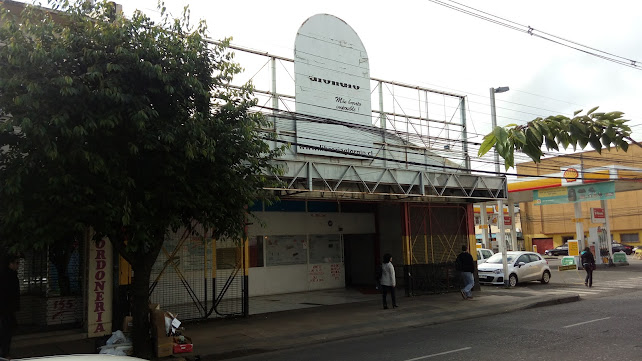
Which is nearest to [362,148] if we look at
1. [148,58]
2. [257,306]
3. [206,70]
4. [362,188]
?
[362,188]

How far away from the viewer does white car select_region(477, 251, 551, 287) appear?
20.6 metres

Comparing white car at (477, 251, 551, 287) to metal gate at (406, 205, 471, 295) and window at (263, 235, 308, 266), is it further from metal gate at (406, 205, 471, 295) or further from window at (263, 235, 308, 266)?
window at (263, 235, 308, 266)

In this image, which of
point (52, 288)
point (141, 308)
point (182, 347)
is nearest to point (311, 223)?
point (52, 288)

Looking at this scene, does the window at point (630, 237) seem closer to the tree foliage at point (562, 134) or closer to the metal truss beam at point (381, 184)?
the metal truss beam at point (381, 184)

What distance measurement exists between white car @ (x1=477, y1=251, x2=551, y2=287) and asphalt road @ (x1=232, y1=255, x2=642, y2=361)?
21.2ft

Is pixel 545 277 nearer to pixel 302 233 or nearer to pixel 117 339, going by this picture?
pixel 302 233

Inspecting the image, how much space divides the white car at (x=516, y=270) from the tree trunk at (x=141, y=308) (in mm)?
15660

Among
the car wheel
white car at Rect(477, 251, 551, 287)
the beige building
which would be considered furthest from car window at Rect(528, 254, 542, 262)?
the beige building

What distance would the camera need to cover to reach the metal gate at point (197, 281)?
13070 millimetres

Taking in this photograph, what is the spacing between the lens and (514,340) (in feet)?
32.0

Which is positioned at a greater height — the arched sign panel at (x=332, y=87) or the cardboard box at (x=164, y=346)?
the arched sign panel at (x=332, y=87)

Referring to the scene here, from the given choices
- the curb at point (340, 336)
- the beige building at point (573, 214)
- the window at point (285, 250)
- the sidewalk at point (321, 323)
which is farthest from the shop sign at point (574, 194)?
the beige building at point (573, 214)

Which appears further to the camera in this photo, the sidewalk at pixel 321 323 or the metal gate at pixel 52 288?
the metal gate at pixel 52 288

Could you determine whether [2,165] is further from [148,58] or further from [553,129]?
[553,129]
